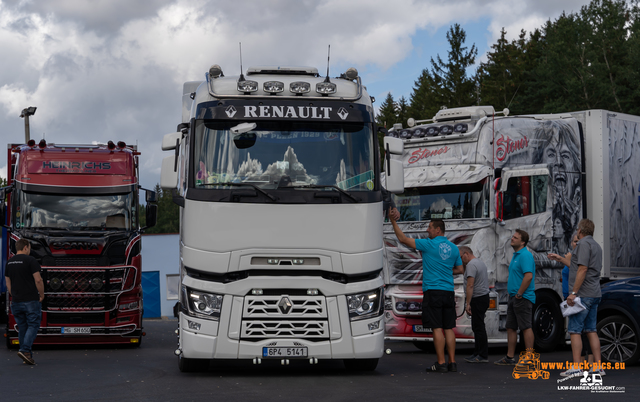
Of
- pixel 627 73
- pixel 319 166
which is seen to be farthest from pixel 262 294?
pixel 627 73

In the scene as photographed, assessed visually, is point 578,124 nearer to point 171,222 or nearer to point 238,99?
point 238,99

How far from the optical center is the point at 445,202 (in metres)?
13.5

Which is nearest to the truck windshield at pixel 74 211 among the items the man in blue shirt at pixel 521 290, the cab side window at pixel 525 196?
the cab side window at pixel 525 196

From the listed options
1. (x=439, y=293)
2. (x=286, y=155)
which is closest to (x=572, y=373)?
(x=439, y=293)

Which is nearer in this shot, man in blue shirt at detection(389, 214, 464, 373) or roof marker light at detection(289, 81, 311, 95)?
roof marker light at detection(289, 81, 311, 95)

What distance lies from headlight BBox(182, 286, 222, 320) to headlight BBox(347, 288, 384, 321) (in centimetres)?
158

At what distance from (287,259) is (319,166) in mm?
1196

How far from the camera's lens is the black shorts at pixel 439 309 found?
35.3 ft

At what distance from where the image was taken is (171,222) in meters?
120

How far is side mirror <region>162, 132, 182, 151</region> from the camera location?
1047 cm

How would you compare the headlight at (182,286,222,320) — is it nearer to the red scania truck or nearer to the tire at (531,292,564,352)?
the red scania truck

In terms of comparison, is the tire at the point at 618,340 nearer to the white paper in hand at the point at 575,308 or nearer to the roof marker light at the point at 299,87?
the white paper in hand at the point at 575,308

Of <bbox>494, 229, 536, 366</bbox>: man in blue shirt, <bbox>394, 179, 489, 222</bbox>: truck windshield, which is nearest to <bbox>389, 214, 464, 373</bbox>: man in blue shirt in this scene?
<bbox>494, 229, 536, 366</bbox>: man in blue shirt

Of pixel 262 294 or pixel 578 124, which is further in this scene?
A: pixel 578 124
